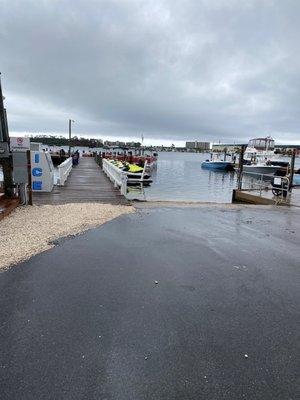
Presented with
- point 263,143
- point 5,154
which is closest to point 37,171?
point 5,154

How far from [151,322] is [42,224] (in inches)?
218

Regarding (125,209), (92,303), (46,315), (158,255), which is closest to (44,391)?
(46,315)

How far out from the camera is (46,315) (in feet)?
13.8

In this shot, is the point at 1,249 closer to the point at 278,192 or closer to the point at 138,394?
the point at 138,394

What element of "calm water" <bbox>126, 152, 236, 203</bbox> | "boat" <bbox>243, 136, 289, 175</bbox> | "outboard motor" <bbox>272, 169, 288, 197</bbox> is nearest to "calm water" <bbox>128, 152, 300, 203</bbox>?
"calm water" <bbox>126, 152, 236, 203</bbox>

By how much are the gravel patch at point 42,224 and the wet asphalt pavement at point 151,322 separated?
0.44 m

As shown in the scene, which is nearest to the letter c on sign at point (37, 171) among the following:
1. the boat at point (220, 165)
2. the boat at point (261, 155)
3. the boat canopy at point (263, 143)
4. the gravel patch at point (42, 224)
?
the gravel patch at point (42, 224)

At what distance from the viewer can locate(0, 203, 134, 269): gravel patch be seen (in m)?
6.67

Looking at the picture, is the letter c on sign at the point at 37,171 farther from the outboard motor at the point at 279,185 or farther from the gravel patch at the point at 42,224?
the outboard motor at the point at 279,185

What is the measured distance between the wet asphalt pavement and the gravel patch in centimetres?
44

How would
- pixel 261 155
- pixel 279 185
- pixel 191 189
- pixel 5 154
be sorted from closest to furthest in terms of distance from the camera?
1. pixel 5 154
2. pixel 279 185
3. pixel 191 189
4. pixel 261 155

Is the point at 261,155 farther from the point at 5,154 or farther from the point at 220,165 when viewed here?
the point at 5,154

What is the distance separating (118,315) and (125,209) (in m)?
7.57

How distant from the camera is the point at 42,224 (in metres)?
8.90
